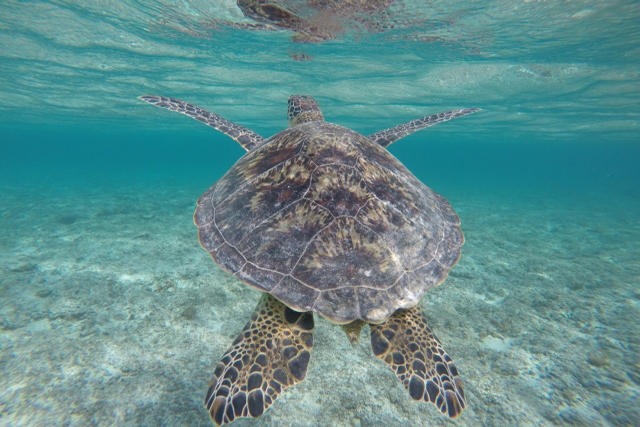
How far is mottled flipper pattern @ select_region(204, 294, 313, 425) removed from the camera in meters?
2.08

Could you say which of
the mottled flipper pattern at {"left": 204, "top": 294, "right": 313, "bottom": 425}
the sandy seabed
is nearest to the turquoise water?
the sandy seabed

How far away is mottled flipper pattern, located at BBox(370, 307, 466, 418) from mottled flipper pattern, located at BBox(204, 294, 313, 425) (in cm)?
68

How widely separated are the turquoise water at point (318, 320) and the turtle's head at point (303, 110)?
3581 mm

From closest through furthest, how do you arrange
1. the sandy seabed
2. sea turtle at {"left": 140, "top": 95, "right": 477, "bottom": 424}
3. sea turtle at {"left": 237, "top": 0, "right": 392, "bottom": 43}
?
sea turtle at {"left": 140, "top": 95, "right": 477, "bottom": 424}, the sandy seabed, sea turtle at {"left": 237, "top": 0, "right": 392, "bottom": 43}

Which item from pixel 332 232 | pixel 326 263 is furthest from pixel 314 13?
pixel 326 263

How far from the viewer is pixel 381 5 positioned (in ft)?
27.6

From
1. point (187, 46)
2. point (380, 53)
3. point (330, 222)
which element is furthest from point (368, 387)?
point (187, 46)

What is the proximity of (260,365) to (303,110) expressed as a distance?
4.47m

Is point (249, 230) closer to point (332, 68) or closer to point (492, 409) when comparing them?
point (492, 409)

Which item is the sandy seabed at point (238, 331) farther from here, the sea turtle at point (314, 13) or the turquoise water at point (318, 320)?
the sea turtle at point (314, 13)

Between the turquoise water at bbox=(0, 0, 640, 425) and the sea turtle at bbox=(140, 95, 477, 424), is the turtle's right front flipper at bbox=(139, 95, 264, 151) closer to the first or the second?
the sea turtle at bbox=(140, 95, 477, 424)

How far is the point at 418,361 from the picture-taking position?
230 centimetres

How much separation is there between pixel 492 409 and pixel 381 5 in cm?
1021

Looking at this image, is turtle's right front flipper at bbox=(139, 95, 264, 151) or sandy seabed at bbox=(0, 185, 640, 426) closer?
sandy seabed at bbox=(0, 185, 640, 426)
